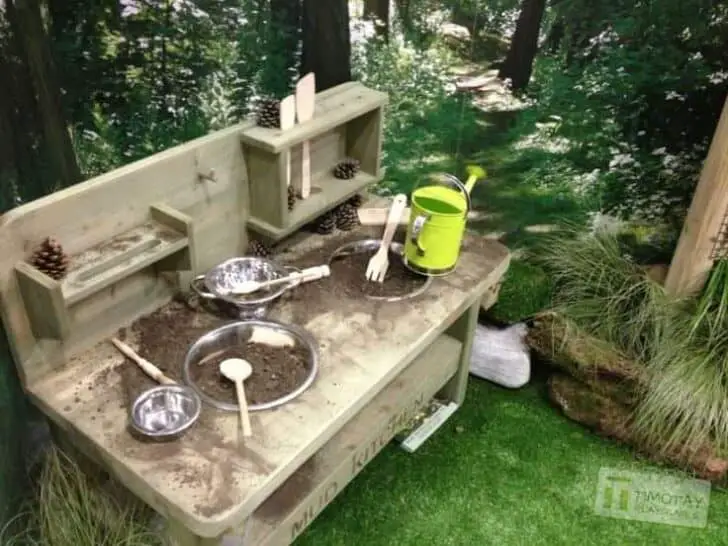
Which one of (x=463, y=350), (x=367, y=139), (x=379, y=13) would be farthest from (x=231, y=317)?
(x=379, y=13)

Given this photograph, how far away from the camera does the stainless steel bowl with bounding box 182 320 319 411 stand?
4.99 ft

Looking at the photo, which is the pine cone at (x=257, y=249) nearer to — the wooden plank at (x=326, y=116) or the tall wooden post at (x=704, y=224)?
the wooden plank at (x=326, y=116)

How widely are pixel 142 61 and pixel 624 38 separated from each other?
1.35 metres

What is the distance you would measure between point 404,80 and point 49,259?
1262 millimetres

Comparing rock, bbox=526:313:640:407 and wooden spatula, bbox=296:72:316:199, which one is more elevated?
wooden spatula, bbox=296:72:316:199

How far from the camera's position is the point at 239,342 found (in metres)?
1.66

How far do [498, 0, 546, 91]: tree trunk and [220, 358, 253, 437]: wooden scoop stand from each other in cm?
126

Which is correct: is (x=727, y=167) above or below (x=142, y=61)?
below

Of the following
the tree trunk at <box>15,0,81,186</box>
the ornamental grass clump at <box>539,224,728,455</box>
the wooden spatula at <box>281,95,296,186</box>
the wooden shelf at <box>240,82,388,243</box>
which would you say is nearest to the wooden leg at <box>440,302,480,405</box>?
the ornamental grass clump at <box>539,224,728,455</box>

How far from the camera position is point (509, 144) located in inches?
92.7

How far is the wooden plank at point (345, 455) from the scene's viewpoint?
1595 millimetres

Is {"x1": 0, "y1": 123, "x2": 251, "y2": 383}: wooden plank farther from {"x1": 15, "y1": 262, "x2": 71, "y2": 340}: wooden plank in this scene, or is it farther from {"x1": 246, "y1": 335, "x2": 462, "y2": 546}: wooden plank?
{"x1": 246, "y1": 335, "x2": 462, "y2": 546}: wooden plank

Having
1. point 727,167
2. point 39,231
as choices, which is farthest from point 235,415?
point 727,167

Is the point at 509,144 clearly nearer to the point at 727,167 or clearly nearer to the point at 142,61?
the point at 727,167
